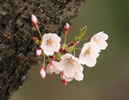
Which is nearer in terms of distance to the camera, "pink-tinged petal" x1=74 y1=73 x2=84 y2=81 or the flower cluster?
the flower cluster

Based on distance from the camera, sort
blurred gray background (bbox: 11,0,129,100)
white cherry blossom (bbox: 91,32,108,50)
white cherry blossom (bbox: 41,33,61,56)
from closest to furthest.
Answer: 1. white cherry blossom (bbox: 41,33,61,56)
2. white cherry blossom (bbox: 91,32,108,50)
3. blurred gray background (bbox: 11,0,129,100)

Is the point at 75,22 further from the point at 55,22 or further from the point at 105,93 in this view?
the point at 55,22

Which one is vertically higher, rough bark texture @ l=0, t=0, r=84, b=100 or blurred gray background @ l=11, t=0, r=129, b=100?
blurred gray background @ l=11, t=0, r=129, b=100

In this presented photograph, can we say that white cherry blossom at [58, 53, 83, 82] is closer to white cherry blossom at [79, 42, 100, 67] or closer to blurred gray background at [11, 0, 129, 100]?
white cherry blossom at [79, 42, 100, 67]

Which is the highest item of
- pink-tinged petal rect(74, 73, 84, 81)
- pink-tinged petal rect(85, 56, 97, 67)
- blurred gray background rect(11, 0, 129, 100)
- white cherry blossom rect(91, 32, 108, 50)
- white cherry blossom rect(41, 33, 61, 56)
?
blurred gray background rect(11, 0, 129, 100)

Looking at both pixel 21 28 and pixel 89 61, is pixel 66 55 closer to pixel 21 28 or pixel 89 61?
pixel 89 61

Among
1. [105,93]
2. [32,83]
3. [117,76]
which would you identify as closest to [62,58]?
[32,83]

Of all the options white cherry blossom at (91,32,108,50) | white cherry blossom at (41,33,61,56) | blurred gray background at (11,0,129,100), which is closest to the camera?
white cherry blossom at (41,33,61,56)

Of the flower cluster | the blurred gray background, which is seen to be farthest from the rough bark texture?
the blurred gray background
